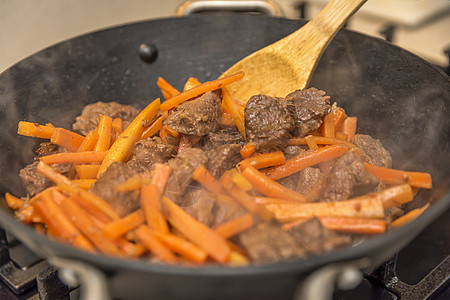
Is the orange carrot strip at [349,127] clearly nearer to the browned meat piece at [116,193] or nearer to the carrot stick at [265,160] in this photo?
the carrot stick at [265,160]

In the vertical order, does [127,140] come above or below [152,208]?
above

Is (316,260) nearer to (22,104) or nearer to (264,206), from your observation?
(264,206)

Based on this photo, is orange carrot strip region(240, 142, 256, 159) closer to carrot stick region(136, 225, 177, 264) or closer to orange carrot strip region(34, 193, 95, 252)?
carrot stick region(136, 225, 177, 264)

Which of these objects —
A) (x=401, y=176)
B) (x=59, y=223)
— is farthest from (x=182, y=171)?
(x=401, y=176)

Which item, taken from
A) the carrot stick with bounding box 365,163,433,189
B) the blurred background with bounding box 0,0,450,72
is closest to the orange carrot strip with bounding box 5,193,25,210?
the carrot stick with bounding box 365,163,433,189

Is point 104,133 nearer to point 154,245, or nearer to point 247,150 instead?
point 247,150

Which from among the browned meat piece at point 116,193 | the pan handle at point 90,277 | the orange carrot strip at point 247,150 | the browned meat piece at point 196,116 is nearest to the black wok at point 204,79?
the pan handle at point 90,277

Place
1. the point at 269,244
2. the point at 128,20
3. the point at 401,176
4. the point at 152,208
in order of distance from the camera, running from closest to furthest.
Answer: the point at 269,244 → the point at 152,208 → the point at 401,176 → the point at 128,20

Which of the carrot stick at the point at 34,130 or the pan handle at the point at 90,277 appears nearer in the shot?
the pan handle at the point at 90,277
